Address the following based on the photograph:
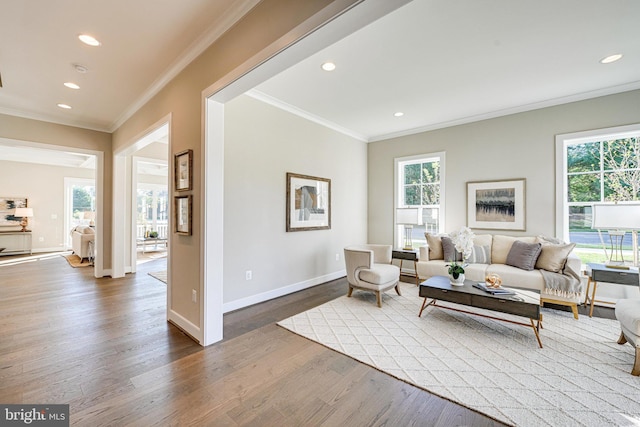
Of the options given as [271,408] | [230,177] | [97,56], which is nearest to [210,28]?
[97,56]

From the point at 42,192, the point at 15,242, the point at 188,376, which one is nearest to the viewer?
the point at 188,376

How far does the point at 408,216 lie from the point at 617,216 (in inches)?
103

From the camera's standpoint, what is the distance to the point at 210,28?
235 centimetres

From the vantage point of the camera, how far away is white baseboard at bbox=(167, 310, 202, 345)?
2.64 meters

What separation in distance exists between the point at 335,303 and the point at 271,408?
206cm

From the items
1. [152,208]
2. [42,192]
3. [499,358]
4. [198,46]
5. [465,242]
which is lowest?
[499,358]

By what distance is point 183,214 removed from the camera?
288cm

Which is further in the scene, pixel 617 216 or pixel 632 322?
pixel 617 216

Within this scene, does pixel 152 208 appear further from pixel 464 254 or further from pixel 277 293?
pixel 464 254

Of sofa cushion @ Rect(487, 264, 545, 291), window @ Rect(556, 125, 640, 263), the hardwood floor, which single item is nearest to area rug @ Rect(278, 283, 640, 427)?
the hardwood floor

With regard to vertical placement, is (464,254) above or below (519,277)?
above

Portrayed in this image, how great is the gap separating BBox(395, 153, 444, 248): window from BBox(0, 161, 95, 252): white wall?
994cm

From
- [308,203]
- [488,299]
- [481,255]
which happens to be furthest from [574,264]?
[308,203]

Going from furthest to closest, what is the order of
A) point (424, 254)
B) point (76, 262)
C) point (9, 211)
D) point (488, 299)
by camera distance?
point (9, 211) → point (76, 262) → point (424, 254) → point (488, 299)
